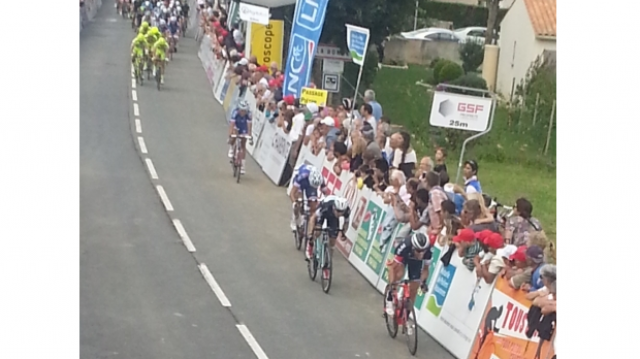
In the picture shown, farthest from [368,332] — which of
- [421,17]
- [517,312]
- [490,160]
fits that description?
[421,17]

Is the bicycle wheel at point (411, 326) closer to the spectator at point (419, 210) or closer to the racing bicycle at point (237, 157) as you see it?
the spectator at point (419, 210)

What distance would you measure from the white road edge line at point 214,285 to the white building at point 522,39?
Answer: 2372 centimetres

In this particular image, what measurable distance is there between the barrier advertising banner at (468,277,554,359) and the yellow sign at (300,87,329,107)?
37.5 feet

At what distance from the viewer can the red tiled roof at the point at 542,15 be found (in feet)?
127

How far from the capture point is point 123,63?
4309cm

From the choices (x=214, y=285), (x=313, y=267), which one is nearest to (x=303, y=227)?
(x=313, y=267)

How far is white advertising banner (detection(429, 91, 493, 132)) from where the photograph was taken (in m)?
15.3

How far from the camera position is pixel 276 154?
23.9 metres

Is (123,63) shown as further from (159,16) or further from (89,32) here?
(89,32)

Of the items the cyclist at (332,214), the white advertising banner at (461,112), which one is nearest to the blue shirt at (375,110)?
the white advertising banner at (461,112)

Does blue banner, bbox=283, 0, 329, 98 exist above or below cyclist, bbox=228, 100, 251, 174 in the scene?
above

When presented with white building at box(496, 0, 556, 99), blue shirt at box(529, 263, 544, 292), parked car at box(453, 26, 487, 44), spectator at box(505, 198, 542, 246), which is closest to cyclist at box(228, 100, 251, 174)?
spectator at box(505, 198, 542, 246)

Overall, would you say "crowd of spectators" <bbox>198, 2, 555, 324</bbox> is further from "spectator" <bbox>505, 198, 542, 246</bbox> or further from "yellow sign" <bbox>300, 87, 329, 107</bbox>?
→ "yellow sign" <bbox>300, 87, 329, 107</bbox>
